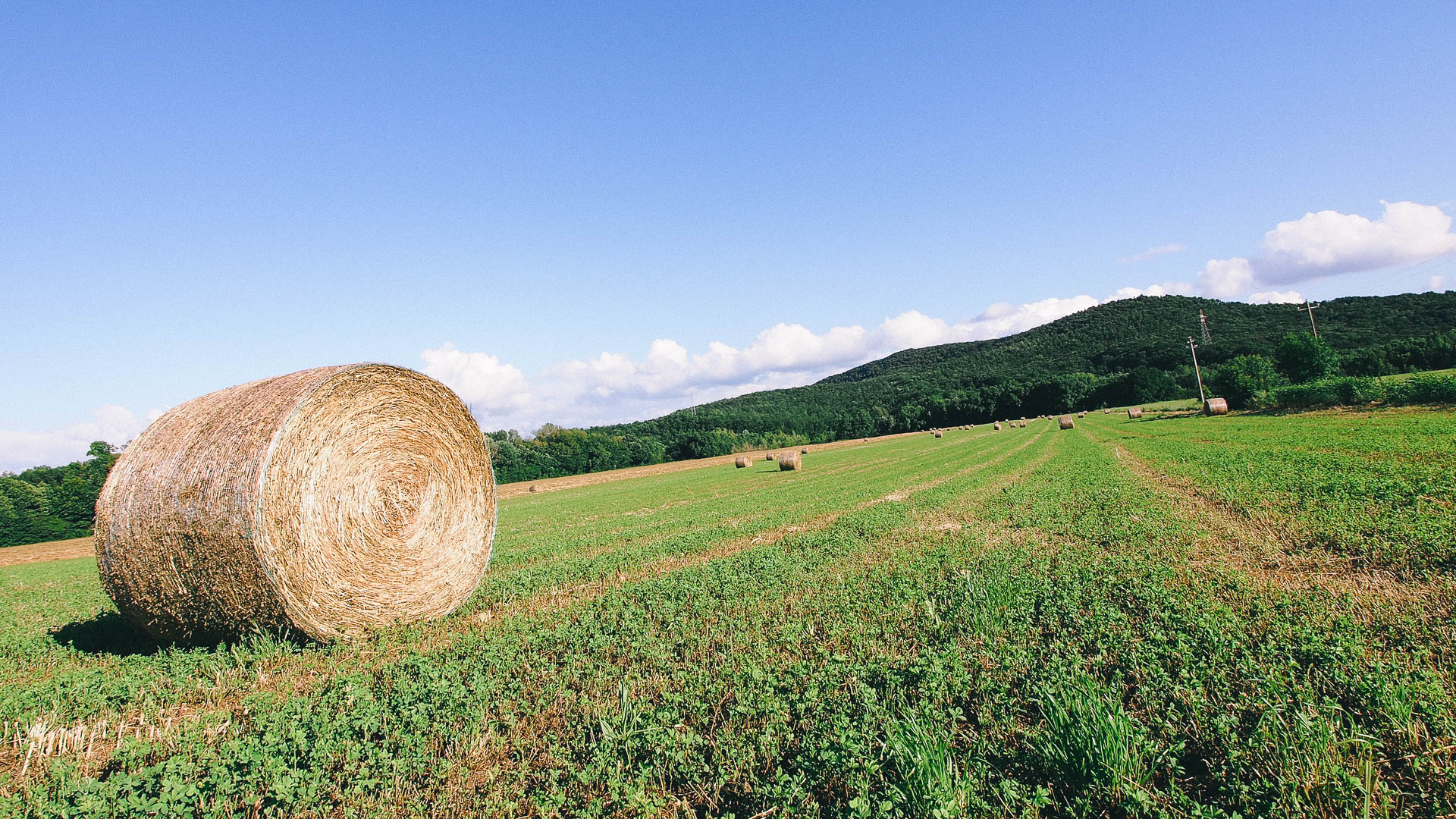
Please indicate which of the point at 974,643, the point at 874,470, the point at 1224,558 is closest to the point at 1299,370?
the point at 874,470

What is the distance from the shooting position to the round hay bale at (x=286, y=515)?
6754 millimetres

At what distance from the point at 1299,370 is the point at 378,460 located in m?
80.1

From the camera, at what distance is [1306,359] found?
58188 millimetres

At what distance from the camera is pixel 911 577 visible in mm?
7449

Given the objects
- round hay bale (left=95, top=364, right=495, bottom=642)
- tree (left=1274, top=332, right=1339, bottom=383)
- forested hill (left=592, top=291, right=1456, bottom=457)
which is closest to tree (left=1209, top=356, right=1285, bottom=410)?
tree (left=1274, top=332, right=1339, bottom=383)

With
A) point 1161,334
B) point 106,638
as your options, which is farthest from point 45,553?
point 1161,334

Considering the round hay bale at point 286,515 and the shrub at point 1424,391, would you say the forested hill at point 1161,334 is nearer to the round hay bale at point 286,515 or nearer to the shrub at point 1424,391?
the shrub at point 1424,391

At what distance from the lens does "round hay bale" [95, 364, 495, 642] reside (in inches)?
266

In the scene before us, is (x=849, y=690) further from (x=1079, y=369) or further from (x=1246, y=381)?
(x=1079, y=369)

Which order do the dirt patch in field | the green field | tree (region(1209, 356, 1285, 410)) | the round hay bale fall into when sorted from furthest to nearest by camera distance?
tree (region(1209, 356, 1285, 410))
the dirt patch in field
the round hay bale
the green field

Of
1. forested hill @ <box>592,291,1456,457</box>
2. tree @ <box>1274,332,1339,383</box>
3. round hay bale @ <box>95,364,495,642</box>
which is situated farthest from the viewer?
forested hill @ <box>592,291,1456,457</box>

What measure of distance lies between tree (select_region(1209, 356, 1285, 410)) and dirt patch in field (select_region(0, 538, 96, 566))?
82.0 m

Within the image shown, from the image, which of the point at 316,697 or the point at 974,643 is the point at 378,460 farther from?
the point at 974,643

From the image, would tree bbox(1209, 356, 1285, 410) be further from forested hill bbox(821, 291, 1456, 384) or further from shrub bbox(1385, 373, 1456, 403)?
forested hill bbox(821, 291, 1456, 384)
